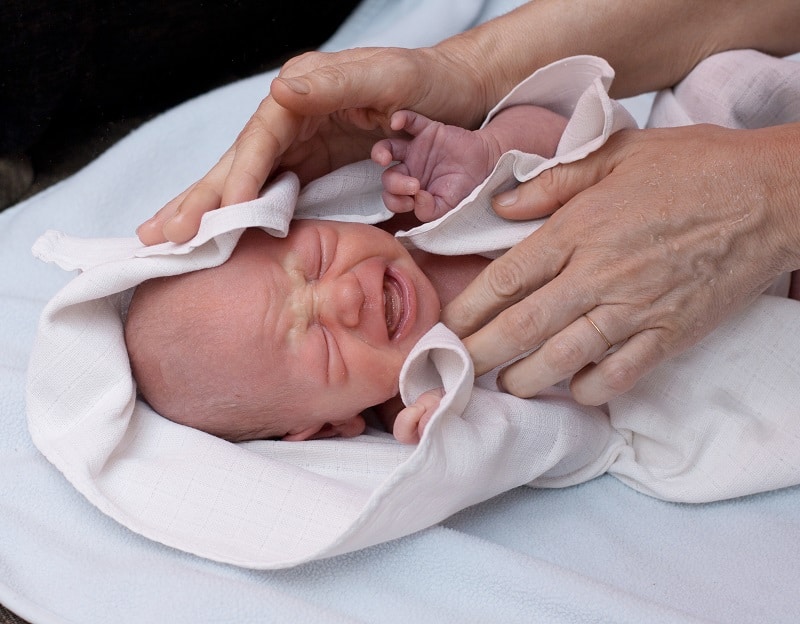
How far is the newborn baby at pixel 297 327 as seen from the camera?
1144 mm

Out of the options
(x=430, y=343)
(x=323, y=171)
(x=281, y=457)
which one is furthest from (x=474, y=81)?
(x=281, y=457)

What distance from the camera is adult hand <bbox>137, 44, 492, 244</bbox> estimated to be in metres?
1.15

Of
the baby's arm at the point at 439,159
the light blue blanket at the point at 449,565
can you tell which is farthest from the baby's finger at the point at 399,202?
the light blue blanket at the point at 449,565

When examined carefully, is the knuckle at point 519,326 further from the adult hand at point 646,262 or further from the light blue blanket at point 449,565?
the light blue blanket at point 449,565

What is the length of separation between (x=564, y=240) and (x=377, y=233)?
28 cm

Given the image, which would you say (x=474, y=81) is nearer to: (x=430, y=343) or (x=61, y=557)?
(x=430, y=343)

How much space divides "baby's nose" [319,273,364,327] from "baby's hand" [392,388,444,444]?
0.14m

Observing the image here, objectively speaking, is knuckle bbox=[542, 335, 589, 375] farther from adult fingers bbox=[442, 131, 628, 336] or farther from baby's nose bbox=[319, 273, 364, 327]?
baby's nose bbox=[319, 273, 364, 327]

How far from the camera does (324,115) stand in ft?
4.27

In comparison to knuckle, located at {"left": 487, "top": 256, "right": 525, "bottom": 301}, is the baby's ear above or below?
below

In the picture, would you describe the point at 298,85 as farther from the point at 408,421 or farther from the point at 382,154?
the point at 408,421

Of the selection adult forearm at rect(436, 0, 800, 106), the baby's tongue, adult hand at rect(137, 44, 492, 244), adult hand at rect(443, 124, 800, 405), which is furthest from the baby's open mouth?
adult forearm at rect(436, 0, 800, 106)

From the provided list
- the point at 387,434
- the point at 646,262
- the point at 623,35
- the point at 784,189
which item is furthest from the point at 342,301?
the point at 623,35

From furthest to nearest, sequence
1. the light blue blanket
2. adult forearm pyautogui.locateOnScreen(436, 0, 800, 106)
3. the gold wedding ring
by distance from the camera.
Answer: adult forearm pyautogui.locateOnScreen(436, 0, 800, 106), the gold wedding ring, the light blue blanket
